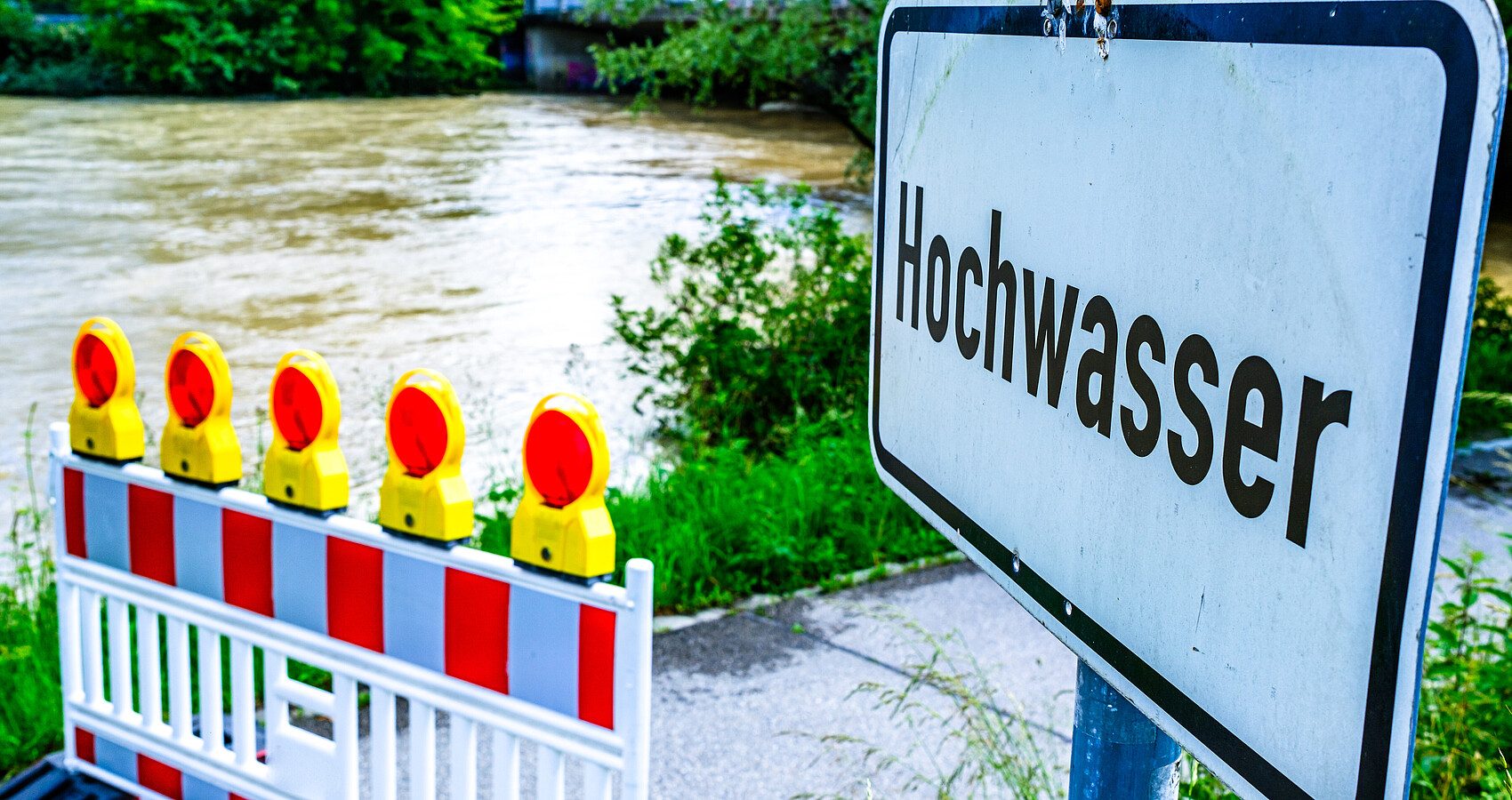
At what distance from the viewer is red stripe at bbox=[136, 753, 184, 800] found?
2.22 m

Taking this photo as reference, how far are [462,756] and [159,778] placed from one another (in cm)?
81

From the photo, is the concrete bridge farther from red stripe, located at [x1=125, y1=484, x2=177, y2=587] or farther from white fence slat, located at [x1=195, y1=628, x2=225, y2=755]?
white fence slat, located at [x1=195, y1=628, x2=225, y2=755]

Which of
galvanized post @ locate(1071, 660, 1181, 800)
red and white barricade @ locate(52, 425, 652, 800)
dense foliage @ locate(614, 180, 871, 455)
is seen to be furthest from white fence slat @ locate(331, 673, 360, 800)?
dense foliage @ locate(614, 180, 871, 455)

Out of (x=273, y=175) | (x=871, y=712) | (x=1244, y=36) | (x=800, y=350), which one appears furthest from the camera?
(x=273, y=175)

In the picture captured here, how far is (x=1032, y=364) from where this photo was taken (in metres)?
0.92

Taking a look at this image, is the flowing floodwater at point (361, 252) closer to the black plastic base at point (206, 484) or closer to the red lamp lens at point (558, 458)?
the black plastic base at point (206, 484)

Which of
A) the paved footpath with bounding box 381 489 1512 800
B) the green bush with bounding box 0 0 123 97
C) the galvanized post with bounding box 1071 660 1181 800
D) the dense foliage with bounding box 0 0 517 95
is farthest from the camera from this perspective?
the dense foliage with bounding box 0 0 517 95

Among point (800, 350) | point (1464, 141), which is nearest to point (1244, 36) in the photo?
point (1464, 141)

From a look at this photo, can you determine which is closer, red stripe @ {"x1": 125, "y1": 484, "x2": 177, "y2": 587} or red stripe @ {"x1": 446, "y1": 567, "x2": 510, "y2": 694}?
red stripe @ {"x1": 446, "y1": 567, "x2": 510, "y2": 694}

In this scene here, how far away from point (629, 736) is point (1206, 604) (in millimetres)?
1030

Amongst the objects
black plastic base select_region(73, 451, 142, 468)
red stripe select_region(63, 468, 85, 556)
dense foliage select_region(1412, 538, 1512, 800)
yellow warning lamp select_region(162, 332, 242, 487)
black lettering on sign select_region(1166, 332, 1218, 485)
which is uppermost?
black lettering on sign select_region(1166, 332, 1218, 485)

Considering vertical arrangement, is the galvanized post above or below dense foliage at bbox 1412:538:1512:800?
above

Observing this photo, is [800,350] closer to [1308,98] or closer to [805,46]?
[805,46]

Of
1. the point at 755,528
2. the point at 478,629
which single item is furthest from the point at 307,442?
the point at 755,528
